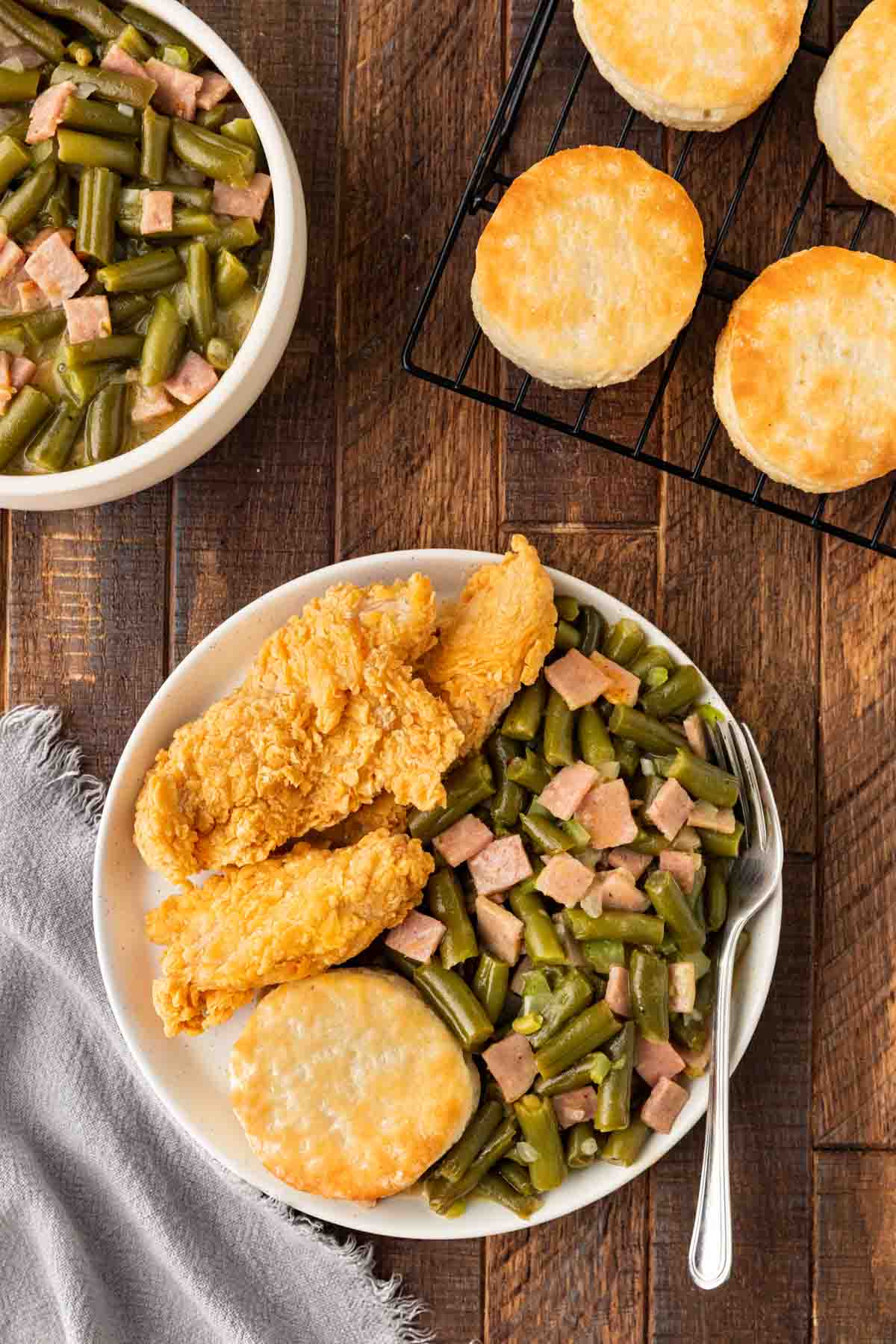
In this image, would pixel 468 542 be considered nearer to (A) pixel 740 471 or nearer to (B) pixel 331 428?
(B) pixel 331 428

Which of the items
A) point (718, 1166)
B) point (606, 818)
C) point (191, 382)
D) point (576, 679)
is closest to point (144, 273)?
point (191, 382)

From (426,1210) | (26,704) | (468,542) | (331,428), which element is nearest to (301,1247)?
(426,1210)

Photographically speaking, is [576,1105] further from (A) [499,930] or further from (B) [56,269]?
(B) [56,269]

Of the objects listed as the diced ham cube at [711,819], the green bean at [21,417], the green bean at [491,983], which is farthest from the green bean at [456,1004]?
the green bean at [21,417]

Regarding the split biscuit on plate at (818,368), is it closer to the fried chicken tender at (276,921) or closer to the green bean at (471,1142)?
the fried chicken tender at (276,921)

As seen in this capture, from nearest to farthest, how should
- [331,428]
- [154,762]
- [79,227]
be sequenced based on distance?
[79,227], [154,762], [331,428]

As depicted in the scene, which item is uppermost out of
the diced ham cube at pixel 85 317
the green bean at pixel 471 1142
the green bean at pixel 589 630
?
the diced ham cube at pixel 85 317
